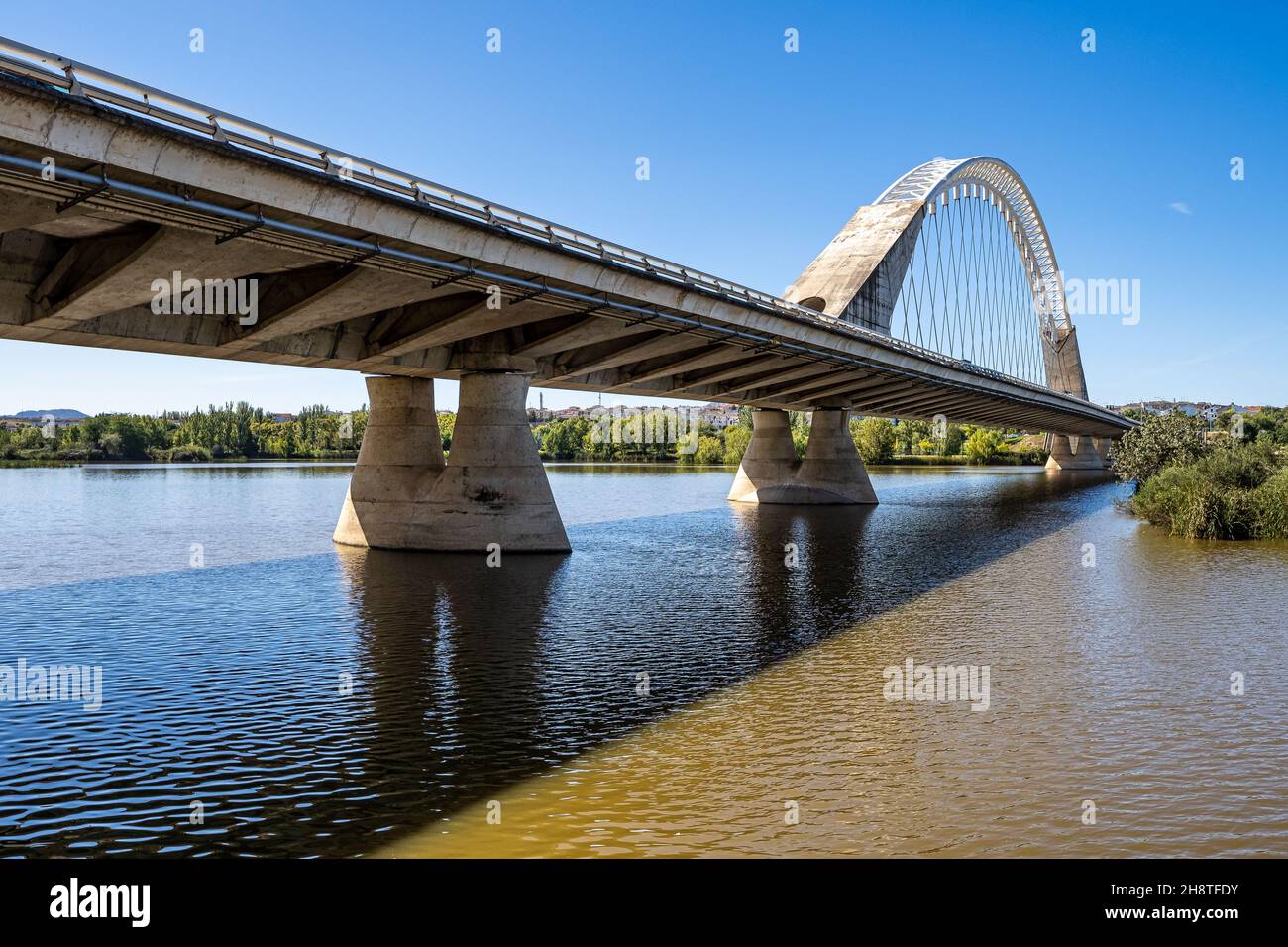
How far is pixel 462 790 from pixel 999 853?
4879 millimetres

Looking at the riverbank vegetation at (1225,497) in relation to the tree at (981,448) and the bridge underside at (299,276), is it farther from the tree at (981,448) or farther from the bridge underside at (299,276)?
the tree at (981,448)

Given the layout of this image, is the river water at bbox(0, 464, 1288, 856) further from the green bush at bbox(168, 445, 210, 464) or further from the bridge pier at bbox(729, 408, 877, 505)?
the green bush at bbox(168, 445, 210, 464)

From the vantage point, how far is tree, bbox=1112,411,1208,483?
178 ft

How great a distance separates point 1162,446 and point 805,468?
1952 centimetres

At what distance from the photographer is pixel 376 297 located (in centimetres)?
2323

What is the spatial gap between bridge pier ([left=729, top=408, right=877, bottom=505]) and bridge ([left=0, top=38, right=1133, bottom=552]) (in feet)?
20.0

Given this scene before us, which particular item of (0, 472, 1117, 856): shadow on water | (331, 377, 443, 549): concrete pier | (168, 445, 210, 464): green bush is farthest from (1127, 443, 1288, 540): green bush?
(168, 445, 210, 464): green bush

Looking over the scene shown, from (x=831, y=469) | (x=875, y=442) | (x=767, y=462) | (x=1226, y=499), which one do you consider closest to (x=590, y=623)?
(x=1226, y=499)

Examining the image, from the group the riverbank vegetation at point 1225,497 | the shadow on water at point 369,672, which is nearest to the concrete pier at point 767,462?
the riverbank vegetation at point 1225,497

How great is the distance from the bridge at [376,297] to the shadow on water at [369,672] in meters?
3.29

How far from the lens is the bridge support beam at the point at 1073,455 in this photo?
12044cm

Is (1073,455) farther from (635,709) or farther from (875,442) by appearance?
(635,709)
